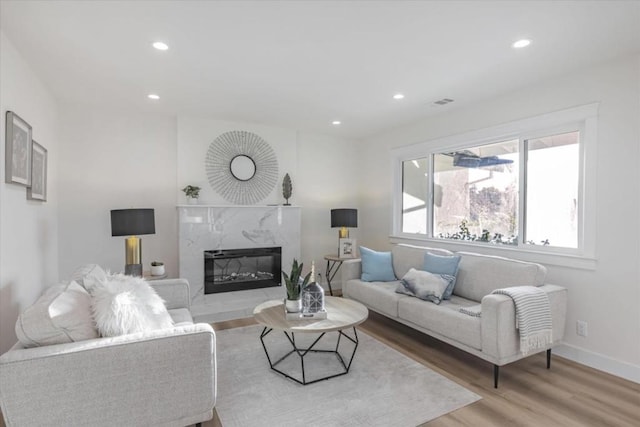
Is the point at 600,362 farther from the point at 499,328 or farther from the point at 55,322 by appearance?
the point at 55,322

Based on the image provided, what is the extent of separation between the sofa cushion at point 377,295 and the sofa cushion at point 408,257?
A: 0.65 ft

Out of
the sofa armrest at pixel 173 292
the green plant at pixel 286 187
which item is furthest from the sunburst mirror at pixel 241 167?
the sofa armrest at pixel 173 292

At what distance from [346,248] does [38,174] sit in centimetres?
369

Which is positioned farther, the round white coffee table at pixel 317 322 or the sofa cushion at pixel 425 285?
the sofa cushion at pixel 425 285

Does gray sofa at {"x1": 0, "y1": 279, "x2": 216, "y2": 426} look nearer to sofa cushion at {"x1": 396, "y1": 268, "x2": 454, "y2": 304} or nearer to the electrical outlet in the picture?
sofa cushion at {"x1": 396, "y1": 268, "x2": 454, "y2": 304}

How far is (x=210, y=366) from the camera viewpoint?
1911mm

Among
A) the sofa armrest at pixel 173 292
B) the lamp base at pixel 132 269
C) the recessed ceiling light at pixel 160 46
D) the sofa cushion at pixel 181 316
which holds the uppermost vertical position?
the recessed ceiling light at pixel 160 46

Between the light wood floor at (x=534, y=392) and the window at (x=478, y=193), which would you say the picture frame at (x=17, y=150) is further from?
the window at (x=478, y=193)

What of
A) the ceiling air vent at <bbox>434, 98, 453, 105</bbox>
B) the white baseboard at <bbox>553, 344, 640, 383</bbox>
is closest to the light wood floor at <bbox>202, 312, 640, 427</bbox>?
the white baseboard at <bbox>553, 344, 640, 383</bbox>

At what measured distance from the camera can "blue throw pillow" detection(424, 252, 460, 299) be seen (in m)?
3.43

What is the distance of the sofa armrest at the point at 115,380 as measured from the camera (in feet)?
5.10

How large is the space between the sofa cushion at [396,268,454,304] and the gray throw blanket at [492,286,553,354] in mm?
672

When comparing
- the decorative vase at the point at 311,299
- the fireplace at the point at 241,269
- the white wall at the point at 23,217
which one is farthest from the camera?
the fireplace at the point at 241,269

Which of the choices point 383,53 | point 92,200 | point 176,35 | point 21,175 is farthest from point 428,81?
point 92,200
